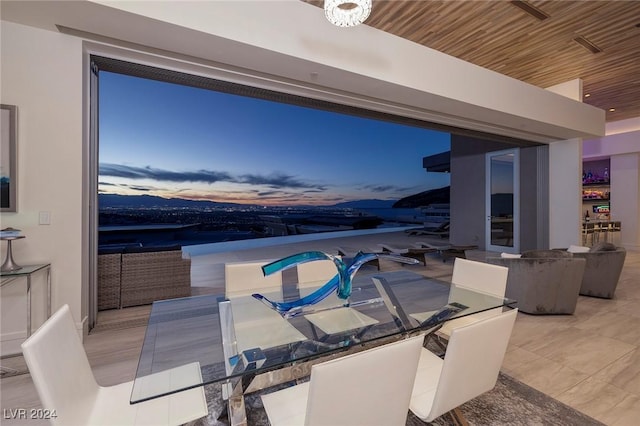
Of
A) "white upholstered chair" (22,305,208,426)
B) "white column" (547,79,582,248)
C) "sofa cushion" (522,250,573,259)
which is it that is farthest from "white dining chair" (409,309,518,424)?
"white column" (547,79,582,248)

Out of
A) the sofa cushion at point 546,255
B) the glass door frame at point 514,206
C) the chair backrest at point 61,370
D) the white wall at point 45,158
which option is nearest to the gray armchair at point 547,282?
the sofa cushion at point 546,255

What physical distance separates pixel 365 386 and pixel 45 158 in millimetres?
2959

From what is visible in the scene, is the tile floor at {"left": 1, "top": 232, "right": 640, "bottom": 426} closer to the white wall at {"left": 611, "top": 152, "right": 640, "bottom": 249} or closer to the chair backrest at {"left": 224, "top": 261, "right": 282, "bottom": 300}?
the chair backrest at {"left": 224, "top": 261, "right": 282, "bottom": 300}

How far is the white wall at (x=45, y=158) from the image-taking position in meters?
2.33

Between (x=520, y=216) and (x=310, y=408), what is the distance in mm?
7778

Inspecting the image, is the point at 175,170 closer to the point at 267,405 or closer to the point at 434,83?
the point at 434,83

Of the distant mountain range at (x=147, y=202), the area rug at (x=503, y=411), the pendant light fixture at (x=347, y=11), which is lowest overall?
the area rug at (x=503, y=411)

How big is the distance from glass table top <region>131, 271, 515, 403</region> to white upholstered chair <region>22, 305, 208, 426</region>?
11 centimetres

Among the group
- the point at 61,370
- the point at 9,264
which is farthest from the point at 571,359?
the point at 9,264

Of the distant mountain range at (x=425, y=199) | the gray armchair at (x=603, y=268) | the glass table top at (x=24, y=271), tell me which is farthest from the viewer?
the distant mountain range at (x=425, y=199)

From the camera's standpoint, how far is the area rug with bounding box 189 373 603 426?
1.71 m

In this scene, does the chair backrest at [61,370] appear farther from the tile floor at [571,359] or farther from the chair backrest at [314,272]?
the chair backrest at [314,272]

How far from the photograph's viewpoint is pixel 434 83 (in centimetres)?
374

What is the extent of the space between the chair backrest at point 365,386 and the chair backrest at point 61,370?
90cm
